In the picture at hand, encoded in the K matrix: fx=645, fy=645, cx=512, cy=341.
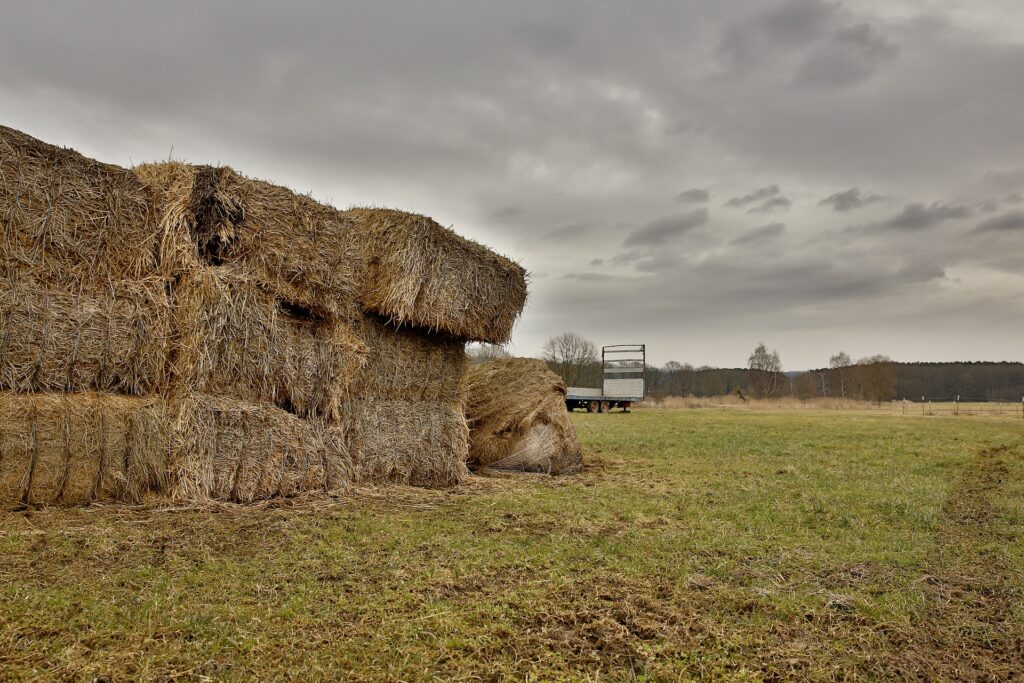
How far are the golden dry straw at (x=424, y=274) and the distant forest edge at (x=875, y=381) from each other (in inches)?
2524

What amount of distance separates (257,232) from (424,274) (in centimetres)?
216

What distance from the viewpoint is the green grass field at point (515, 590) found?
327 centimetres

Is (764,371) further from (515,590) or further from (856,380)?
(515,590)

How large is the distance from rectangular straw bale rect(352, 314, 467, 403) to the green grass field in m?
1.71

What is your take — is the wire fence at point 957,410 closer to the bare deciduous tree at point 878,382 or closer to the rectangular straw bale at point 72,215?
the bare deciduous tree at point 878,382

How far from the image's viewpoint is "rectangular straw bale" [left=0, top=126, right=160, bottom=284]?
20.2ft

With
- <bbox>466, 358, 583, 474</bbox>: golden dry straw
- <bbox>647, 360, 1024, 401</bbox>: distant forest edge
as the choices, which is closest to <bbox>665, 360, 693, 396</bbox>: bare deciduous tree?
<bbox>647, 360, 1024, 401</bbox>: distant forest edge

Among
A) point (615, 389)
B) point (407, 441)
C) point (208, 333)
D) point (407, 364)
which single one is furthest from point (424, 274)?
point (615, 389)

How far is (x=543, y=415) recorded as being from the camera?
35.9 feet

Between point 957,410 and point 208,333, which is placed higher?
point 208,333

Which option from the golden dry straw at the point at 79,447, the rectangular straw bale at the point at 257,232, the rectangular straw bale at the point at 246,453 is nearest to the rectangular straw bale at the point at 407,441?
the rectangular straw bale at the point at 246,453

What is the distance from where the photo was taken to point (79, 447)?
6.02 m

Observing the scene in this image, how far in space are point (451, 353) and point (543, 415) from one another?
2146 mm

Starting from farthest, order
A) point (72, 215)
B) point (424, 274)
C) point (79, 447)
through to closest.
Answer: point (424, 274) → point (72, 215) → point (79, 447)
